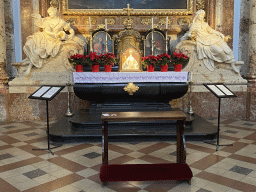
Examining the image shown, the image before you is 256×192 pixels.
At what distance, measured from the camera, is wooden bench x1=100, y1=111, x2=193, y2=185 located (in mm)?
3445

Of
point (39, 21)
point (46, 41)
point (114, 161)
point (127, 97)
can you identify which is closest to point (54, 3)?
point (39, 21)

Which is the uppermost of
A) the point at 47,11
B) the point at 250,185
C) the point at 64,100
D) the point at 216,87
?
the point at 47,11

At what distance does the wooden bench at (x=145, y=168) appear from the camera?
3445mm

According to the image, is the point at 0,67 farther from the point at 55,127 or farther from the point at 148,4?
the point at 148,4

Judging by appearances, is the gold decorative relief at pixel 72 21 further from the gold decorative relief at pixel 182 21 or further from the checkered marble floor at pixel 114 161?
the checkered marble floor at pixel 114 161

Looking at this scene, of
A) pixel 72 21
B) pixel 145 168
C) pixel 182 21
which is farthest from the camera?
pixel 182 21

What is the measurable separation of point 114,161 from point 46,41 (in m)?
4.55

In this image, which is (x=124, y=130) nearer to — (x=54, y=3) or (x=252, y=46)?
(x=252, y=46)

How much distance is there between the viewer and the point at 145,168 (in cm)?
374

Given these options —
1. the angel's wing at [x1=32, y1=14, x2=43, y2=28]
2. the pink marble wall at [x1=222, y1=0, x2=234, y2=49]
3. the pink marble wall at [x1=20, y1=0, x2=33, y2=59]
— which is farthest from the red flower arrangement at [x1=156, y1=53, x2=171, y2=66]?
the pink marble wall at [x1=20, y1=0, x2=33, y2=59]

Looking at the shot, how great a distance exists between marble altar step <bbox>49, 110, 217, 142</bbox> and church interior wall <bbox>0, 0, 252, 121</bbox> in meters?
1.34

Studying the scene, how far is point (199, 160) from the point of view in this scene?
4340 millimetres

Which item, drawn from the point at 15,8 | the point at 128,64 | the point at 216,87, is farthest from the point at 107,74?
the point at 15,8

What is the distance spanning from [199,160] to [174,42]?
5.21m
